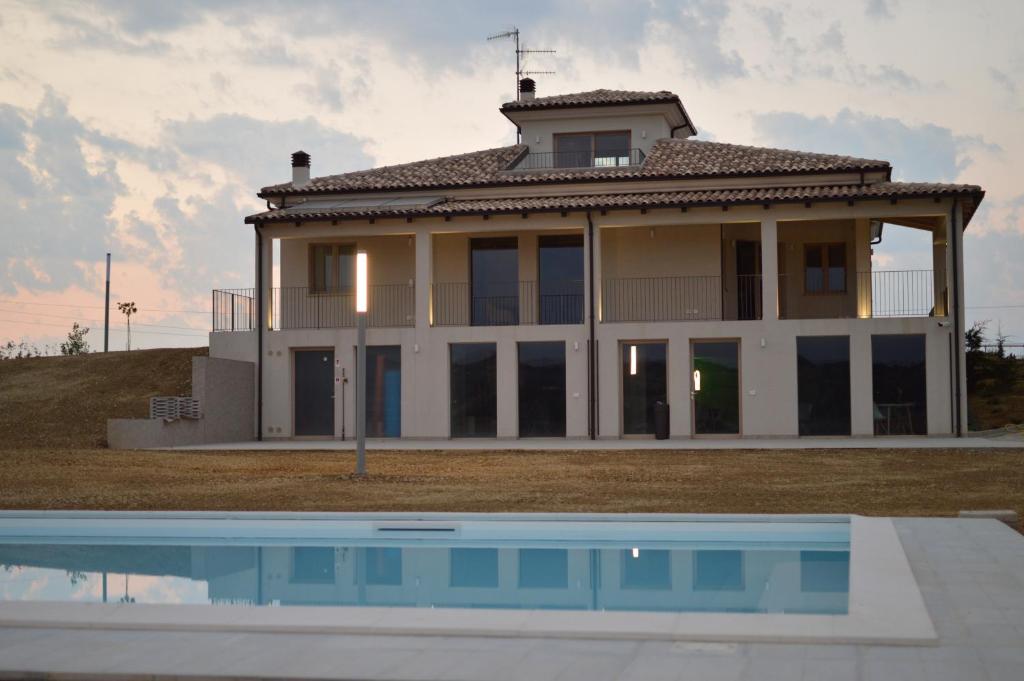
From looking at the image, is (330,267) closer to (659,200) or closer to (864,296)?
(659,200)

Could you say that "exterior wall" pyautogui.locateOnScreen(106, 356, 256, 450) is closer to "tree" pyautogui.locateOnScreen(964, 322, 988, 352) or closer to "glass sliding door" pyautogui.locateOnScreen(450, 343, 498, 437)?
"glass sliding door" pyautogui.locateOnScreen(450, 343, 498, 437)

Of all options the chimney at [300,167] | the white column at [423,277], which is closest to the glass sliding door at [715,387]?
the white column at [423,277]

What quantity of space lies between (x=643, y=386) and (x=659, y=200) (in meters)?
4.08

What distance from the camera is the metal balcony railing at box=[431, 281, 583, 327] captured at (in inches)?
1100

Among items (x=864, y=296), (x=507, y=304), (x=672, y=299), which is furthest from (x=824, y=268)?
(x=507, y=304)

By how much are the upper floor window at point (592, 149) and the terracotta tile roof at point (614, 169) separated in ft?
2.09

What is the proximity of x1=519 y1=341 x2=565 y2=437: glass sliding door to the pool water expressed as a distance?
14.8 m

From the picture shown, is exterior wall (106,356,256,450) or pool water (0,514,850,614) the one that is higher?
exterior wall (106,356,256,450)

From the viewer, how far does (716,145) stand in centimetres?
3139

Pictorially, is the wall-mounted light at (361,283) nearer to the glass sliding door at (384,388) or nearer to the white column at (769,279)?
the glass sliding door at (384,388)

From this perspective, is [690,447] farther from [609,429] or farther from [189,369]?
[189,369]

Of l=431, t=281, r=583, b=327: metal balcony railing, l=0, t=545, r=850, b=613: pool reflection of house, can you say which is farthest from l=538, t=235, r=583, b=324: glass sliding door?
l=0, t=545, r=850, b=613: pool reflection of house

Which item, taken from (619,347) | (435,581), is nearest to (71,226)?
(619,347)

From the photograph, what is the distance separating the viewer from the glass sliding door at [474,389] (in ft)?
87.6
